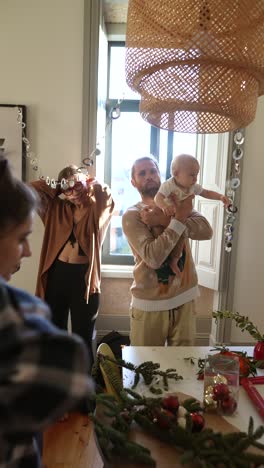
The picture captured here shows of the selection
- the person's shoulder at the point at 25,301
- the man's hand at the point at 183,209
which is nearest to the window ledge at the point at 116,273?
the man's hand at the point at 183,209

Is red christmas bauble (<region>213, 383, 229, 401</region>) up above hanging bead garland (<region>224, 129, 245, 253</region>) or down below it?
below

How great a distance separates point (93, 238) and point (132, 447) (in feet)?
3.87

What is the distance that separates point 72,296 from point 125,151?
3.91 feet

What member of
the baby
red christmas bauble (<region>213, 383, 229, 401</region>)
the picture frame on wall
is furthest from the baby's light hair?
the picture frame on wall

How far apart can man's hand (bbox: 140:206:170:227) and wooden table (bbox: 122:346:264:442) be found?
20.6 inches

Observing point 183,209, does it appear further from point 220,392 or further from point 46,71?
point 46,71

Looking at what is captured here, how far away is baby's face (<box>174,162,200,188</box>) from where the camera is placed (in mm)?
1493

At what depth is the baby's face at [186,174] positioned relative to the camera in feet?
4.90

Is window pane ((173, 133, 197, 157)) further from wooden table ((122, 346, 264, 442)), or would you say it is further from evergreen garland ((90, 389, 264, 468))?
A: evergreen garland ((90, 389, 264, 468))

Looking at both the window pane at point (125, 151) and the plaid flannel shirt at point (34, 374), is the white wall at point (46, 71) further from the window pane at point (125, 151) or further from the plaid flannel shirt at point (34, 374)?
the plaid flannel shirt at point (34, 374)

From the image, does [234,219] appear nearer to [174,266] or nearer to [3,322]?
[174,266]

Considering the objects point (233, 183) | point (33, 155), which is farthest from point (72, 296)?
point (233, 183)

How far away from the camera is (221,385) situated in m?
0.88

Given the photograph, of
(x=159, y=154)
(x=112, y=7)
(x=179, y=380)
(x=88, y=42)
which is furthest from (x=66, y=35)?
(x=179, y=380)
